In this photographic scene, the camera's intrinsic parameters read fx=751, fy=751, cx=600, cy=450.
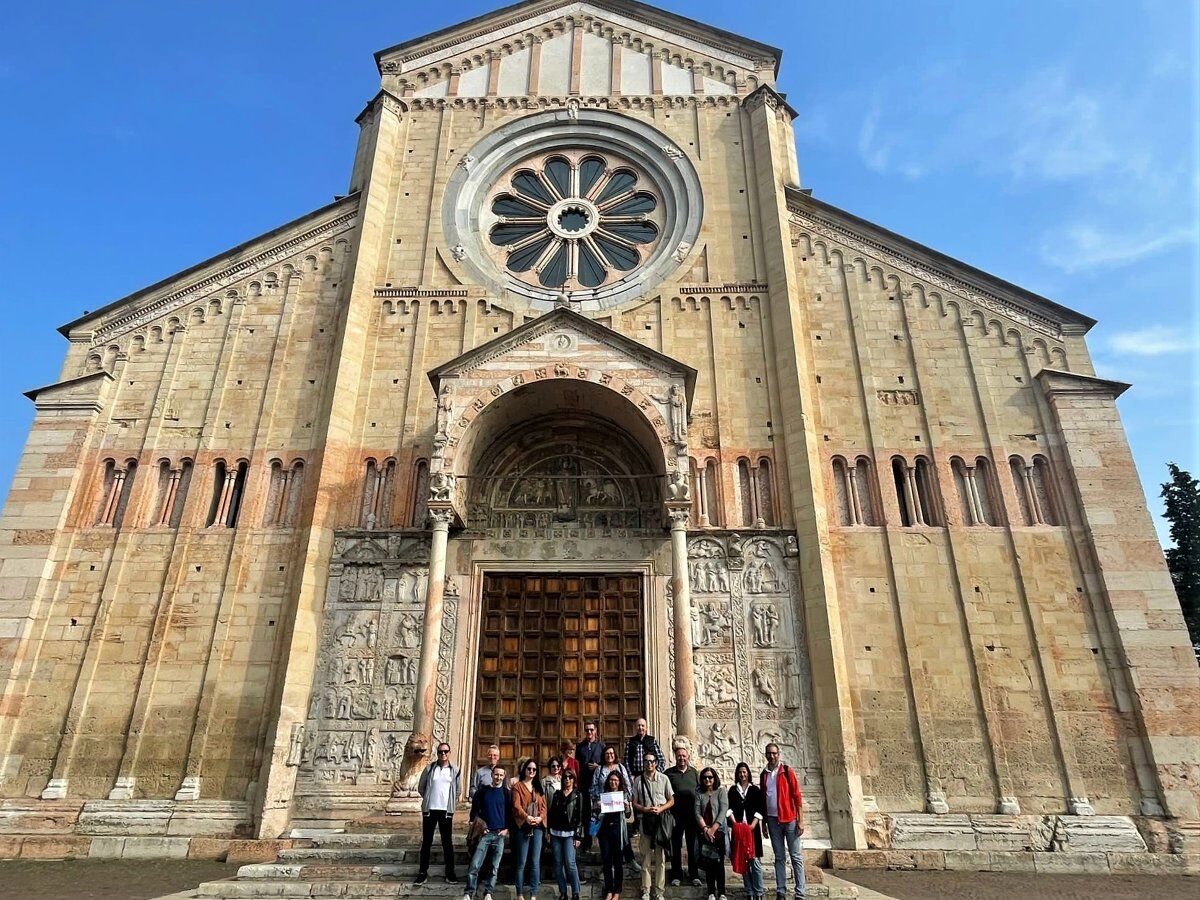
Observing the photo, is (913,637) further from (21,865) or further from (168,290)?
(168,290)

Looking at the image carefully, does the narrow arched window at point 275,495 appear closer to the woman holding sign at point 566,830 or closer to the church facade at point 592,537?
the church facade at point 592,537

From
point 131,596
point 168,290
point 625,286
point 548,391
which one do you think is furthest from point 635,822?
point 168,290

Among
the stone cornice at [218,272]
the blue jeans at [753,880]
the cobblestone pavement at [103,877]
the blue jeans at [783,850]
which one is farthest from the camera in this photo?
the stone cornice at [218,272]

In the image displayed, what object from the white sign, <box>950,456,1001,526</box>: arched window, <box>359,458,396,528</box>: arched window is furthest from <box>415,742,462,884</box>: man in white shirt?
<box>950,456,1001,526</box>: arched window

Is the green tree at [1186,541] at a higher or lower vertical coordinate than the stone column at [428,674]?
higher

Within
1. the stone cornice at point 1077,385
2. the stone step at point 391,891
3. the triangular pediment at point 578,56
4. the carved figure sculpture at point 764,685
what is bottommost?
the stone step at point 391,891

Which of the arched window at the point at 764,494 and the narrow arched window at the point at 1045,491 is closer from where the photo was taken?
the narrow arched window at the point at 1045,491

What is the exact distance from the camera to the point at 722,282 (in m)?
→ 15.9

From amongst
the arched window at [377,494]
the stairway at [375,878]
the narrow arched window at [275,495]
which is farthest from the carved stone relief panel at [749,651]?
the narrow arched window at [275,495]

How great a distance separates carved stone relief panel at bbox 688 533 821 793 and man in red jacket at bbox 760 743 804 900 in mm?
3634

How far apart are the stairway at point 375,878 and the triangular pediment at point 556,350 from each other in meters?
7.10

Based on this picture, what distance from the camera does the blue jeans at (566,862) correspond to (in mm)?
7801

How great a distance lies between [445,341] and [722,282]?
5.93 meters

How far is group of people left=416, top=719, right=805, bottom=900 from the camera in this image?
7.81 meters
